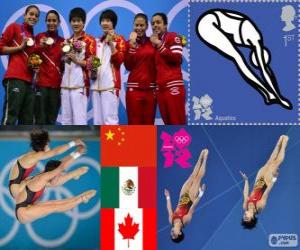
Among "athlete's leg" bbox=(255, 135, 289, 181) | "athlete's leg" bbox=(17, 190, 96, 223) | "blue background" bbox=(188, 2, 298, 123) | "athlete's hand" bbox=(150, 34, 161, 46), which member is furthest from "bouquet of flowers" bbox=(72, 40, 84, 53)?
"athlete's leg" bbox=(255, 135, 289, 181)

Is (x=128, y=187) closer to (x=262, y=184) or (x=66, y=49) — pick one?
(x=262, y=184)

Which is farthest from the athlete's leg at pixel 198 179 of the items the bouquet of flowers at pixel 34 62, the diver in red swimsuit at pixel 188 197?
the bouquet of flowers at pixel 34 62

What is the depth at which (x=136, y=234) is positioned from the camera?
15.8 feet

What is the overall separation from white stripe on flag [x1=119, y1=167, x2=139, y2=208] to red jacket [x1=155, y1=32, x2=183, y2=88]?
3.53 ft

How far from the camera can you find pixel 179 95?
5.45 metres

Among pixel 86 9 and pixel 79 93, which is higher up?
pixel 86 9

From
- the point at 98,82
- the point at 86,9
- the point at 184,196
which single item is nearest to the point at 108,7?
the point at 86,9

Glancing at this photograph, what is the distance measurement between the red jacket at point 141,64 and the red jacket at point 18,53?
39.0 inches

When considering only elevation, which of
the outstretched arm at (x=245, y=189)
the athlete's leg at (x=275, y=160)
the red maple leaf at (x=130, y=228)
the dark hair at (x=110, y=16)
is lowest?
the red maple leaf at (x=130, y=228)

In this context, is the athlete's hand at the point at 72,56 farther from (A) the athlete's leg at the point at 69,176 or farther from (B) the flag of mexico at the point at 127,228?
(B) the flag of mexico at the point at 127,228

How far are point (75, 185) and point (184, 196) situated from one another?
0.98 meters

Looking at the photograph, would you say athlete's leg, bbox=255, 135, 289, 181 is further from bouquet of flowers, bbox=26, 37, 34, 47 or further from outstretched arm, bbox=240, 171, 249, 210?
bouquet of flowers, bbox=26, 37, 34, 47

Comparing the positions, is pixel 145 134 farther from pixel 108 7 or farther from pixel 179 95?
pixel 108 7

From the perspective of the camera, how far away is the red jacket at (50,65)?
5.48 m
